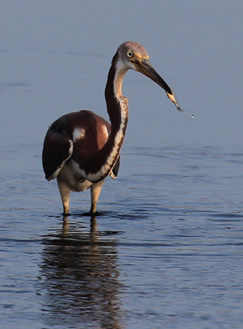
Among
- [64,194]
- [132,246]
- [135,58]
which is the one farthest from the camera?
[64,194]

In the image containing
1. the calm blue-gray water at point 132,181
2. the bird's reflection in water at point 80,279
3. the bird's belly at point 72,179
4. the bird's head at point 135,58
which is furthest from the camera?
the bird's belly at point 72,179

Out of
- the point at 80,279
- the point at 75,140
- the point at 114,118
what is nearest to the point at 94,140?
the point at 75,140

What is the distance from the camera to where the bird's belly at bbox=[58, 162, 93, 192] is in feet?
33.2

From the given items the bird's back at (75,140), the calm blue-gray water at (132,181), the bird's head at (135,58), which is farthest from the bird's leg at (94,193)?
the bird's head at (135,58)

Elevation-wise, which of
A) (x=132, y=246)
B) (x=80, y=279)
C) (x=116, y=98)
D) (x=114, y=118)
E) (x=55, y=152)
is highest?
(x=116, y=98)

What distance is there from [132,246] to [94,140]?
1450 millimetres

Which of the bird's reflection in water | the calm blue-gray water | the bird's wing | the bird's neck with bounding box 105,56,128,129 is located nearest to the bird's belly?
the bird's wing

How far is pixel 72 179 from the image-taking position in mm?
10180

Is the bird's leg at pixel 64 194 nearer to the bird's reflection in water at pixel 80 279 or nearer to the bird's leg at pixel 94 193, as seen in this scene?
the bird's leg at pixel 94 193

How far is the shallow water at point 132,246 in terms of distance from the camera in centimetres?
694

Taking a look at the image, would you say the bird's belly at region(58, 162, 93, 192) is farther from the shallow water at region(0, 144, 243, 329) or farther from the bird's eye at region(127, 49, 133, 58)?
the bird's eye at region(127, 49, 133, 58)

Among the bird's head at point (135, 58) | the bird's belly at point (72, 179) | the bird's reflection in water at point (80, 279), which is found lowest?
the bird's reflection in water at point (80, 279)

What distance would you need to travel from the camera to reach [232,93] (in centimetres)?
1522

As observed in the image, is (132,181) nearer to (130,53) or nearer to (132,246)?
(130,53)
